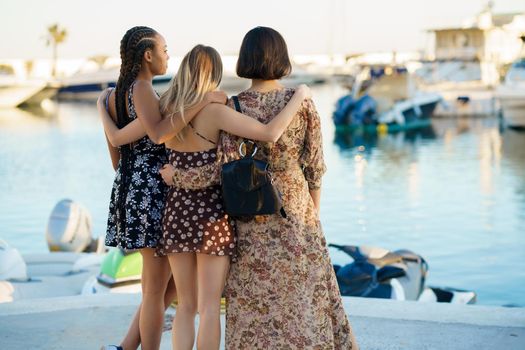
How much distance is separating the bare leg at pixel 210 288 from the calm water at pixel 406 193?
809 cm

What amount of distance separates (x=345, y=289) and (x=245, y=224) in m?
4.81

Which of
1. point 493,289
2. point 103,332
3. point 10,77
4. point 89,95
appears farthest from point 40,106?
point 103,332

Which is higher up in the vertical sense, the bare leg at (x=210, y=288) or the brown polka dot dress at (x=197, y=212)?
the brown polka dot dress at (x=197, y=212)

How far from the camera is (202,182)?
3859 mm

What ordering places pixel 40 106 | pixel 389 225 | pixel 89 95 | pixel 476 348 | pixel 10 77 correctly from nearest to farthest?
pixel 476 348 → pixel 389 225 → pixel 10 77 → pixel 40 106 → pixel 89 95

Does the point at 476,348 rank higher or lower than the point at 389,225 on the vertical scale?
higher

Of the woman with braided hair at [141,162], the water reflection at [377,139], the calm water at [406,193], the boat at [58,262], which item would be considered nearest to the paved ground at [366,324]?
the woman with braided hair at [141,162]

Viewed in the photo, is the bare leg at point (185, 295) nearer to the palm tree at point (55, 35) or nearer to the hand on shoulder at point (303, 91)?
the hand on shoulder at point (303, 91)

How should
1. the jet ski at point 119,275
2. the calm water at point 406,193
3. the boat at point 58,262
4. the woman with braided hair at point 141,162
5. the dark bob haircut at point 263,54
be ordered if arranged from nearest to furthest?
the dark bob haircut at point 263,54 → the woman with braided hair at point 141,162 → the jet ski at point 119,275 → the boat at point 58,262 → the calm water at point 406,193

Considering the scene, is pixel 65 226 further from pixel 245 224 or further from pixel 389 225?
pixel 245 224

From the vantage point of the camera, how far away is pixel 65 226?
1258cm

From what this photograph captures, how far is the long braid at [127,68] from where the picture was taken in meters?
4.08

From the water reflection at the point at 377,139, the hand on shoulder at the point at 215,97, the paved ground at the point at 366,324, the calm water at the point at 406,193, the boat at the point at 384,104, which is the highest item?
the hand on shoulder at the point at 215,97

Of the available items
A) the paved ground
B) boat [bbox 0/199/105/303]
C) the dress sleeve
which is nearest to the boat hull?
boat [bbox 0/199/105/303]
